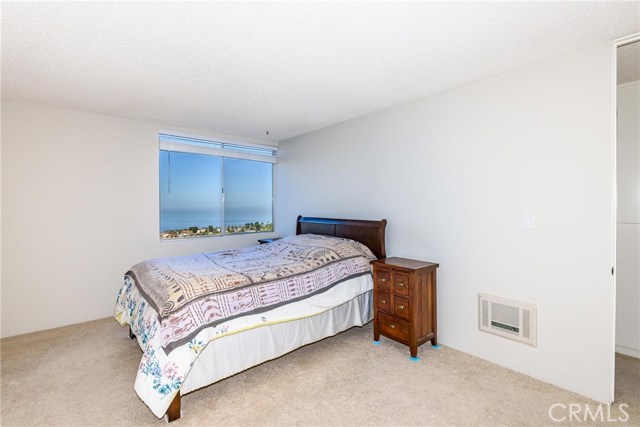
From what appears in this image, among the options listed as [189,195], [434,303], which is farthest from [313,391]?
[189,195]

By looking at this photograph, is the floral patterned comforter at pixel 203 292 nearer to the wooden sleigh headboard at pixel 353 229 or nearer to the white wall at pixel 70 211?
the wooden sleigh headboard at pixel 353 229

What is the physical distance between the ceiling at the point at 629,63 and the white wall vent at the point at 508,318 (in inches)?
82.3

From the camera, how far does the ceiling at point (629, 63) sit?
7.31ft

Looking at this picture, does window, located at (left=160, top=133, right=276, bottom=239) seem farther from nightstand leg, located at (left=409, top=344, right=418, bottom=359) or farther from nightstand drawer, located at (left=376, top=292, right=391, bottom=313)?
nightstand leg, located at (left=409, top=344, right=418, bottom=359)

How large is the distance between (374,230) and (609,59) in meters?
2.42

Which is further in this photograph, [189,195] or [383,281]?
[189,195]

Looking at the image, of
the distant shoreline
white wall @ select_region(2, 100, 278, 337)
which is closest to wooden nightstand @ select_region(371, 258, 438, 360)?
the distant shoreline

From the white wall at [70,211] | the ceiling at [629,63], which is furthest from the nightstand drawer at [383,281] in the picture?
the white wall at [70,211]

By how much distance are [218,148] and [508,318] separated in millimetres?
4349

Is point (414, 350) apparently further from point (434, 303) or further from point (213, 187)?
point (213, 187)

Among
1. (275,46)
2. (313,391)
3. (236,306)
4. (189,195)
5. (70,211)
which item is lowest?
(313,391)

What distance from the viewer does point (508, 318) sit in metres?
2.62

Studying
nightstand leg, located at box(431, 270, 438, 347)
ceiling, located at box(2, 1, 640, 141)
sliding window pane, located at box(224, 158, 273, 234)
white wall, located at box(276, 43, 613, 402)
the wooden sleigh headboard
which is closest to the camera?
ceiling, located at box(2, 1, 640, 141)

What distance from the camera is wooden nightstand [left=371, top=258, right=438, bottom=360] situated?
2.76m
